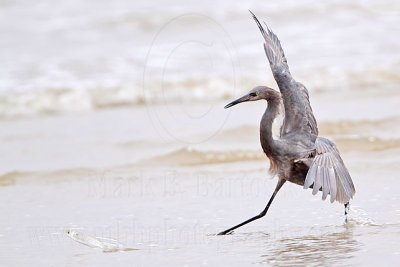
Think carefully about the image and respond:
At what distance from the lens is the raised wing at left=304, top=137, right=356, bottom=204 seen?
5.83 meters

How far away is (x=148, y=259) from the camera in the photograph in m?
5.50

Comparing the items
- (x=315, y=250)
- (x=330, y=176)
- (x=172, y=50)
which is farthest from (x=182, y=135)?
(x=315, y=250)

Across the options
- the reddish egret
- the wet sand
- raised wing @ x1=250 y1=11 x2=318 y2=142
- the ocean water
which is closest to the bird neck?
the reddish egret

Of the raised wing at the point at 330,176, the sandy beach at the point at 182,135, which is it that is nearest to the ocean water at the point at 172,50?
the sandy beach at the point at 182,135

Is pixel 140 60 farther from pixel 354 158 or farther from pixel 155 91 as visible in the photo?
pixel 354 158

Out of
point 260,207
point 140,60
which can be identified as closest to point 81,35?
point 140,60

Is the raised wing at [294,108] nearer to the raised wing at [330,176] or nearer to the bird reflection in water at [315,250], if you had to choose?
the raised wing at [330,176]

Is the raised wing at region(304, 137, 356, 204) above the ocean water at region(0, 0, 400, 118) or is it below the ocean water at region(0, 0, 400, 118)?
below

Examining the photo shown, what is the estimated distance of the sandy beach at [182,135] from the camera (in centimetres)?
591

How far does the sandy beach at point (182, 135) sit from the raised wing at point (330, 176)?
11.0 inches

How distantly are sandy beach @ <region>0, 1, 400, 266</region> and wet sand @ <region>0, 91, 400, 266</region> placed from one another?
0.02 metres

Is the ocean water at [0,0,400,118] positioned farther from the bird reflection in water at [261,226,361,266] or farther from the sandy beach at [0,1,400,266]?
the bird reflection in water at [261,226,361,266]

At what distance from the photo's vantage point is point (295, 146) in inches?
256

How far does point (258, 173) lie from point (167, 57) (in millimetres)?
5907
